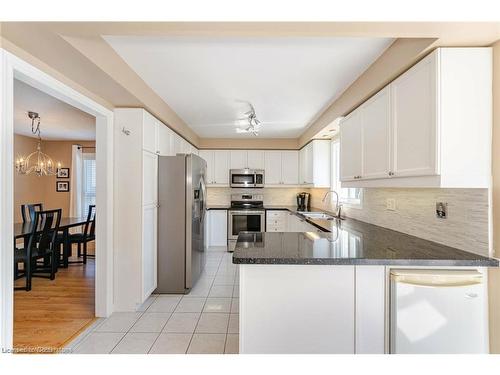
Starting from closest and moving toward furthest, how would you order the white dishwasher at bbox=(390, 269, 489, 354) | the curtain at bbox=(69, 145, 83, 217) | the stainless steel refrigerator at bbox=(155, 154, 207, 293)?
the white dishwasher at bbox=(390, 269, 489, 354) → the stainless steel refrigerator at bbox=(155, 154, 207, 293) → the curtain at bbox=(69, 145, 83, 217)

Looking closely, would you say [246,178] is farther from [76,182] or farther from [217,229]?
[76,182]

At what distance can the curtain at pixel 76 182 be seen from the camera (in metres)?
5.79

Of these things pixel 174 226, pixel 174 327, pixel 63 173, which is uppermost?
pixel 63 173

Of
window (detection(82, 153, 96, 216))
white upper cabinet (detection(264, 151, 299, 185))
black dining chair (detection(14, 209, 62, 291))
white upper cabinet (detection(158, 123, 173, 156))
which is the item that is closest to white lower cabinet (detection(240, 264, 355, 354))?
white upper cabinet (detection(158, 123, 173, 156))

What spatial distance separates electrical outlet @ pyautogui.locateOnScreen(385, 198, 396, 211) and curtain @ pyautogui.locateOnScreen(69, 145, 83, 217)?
20.2 feet

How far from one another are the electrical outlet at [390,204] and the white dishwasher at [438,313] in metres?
1.04

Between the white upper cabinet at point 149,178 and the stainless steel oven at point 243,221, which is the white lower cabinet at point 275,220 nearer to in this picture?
the stainless steel oven at point 243,221

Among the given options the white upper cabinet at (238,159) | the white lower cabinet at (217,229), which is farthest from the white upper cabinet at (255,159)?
the white lower cabinet at (217,229)

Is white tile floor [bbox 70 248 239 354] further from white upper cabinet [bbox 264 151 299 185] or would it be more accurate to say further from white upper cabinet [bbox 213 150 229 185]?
white upper cabinet [bbox 264 151 299 185]

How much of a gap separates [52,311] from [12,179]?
195 centimetres

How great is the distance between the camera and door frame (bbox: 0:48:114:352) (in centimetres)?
139

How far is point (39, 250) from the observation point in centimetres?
347

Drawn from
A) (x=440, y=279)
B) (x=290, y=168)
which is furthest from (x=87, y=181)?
(x=440, y=279)

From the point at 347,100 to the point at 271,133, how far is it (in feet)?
7.55
